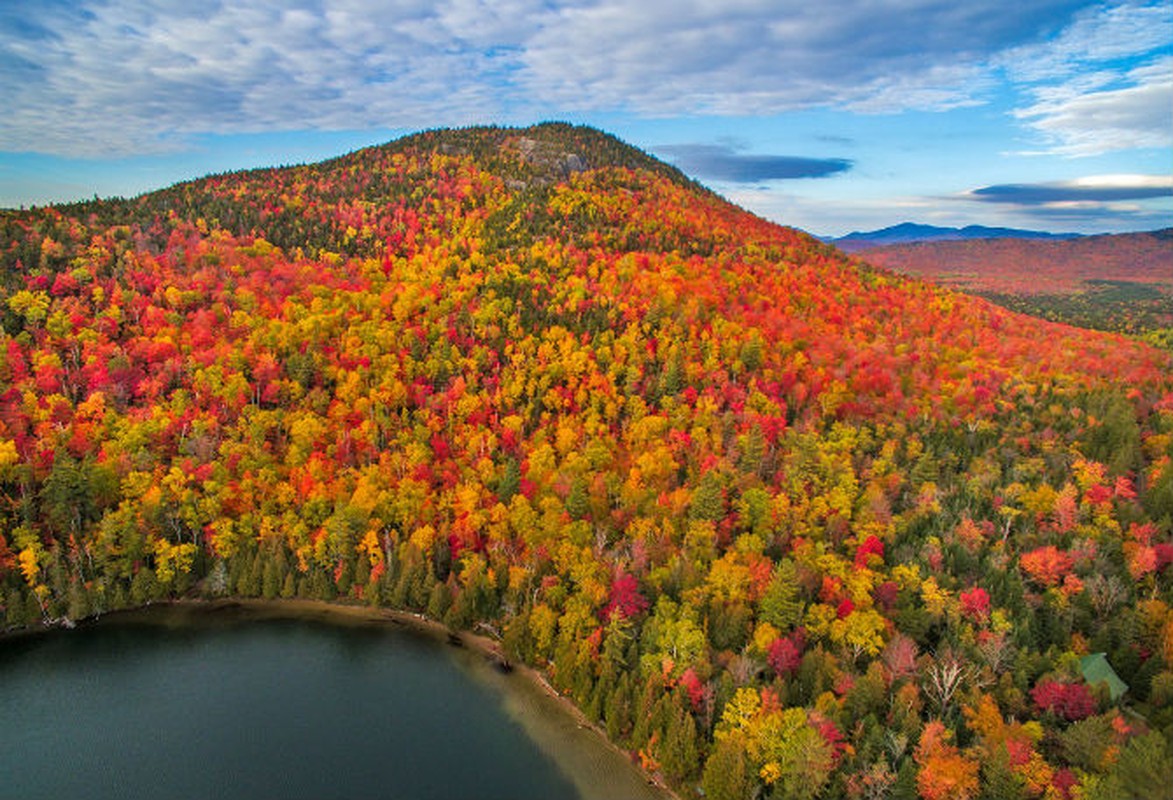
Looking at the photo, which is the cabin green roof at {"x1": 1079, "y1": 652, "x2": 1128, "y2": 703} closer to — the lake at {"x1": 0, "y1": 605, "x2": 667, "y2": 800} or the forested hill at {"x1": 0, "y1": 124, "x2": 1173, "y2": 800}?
the forested hill at {"x1": 0, "y1": 124, "x2": 1173, "y2": 800}

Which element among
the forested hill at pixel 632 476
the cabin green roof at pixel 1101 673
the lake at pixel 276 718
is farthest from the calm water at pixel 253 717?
the cabin green roof at pixel 1101 673

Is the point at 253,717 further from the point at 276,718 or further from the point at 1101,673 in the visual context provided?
the point at 1101,673

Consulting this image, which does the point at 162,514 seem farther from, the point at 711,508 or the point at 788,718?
the point at 788,718

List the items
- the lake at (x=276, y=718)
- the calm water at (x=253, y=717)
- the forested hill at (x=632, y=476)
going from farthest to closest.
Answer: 1. the forested hill at (x=632, y=476)
2. the lake at (x=276, y=718)
3. the calm water at (x=253, y=717)

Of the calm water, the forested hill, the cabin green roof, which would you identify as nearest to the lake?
the calm water

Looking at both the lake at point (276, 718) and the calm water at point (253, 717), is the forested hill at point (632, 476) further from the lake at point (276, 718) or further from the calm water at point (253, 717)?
the calm water at point (253, 717)

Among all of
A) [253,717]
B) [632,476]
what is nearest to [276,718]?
[253,717]
